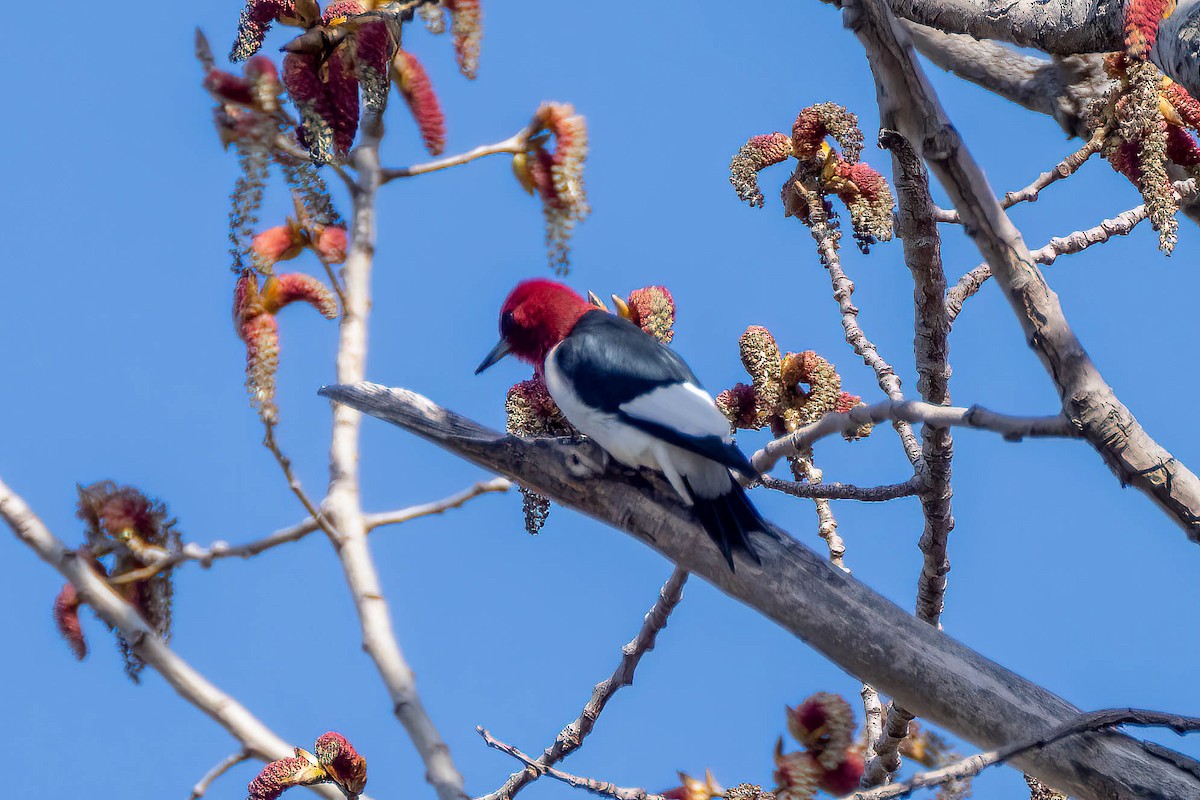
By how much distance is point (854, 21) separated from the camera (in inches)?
98.3

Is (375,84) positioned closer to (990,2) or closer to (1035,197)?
(990,2)

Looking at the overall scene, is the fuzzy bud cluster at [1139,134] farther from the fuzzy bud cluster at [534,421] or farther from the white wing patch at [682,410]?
the fuzzy bud cluster at [534,421]

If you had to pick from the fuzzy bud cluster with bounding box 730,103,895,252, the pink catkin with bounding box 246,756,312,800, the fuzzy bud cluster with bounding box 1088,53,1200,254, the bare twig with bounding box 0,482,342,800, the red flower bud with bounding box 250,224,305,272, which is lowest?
the pink catkin with bounding box 246,756,312,800

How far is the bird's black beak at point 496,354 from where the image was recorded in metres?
4.43

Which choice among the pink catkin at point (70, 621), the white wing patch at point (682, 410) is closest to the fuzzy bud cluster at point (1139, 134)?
the white wing patch at point (682, 410)

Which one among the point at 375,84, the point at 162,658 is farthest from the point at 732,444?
the point at 162,658

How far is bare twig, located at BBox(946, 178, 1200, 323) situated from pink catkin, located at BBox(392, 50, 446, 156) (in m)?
1.64

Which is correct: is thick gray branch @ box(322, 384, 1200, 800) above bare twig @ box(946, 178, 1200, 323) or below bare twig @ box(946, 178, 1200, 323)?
below

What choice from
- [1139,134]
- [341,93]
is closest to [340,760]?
[341,93]

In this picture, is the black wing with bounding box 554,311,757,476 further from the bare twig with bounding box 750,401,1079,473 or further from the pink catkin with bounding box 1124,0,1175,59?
the pink catkin with bounding box 1124,0,1175,59

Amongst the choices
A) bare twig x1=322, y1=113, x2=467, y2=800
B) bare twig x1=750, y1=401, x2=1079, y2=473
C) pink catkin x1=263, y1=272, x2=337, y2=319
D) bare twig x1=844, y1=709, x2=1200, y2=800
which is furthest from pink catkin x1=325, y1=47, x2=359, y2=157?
bare twig x1=844, y1=709, x2=1200, y2=800

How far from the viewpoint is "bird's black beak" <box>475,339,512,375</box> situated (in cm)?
443

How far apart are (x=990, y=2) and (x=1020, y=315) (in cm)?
122

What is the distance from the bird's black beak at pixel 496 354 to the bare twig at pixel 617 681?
138cm
